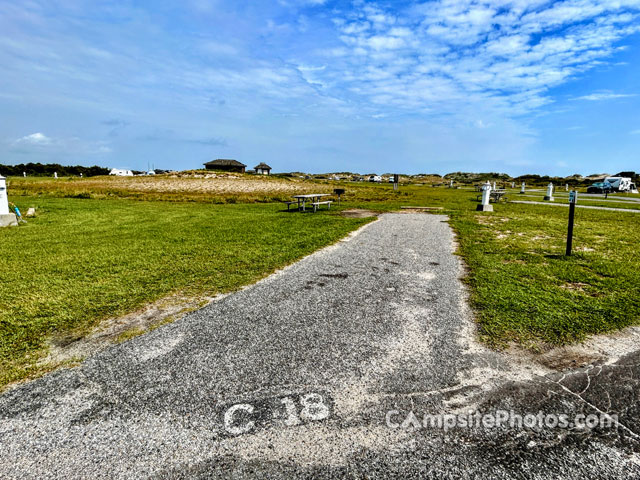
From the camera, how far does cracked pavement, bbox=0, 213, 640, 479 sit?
7.99ft

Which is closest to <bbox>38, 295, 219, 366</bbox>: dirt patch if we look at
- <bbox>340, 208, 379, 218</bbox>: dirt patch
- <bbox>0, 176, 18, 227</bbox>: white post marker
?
<bbox>340, 208, 379, 218</bbox>: dirt patch

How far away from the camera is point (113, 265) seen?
25.3 feet

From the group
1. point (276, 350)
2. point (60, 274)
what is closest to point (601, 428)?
point (276, 350)

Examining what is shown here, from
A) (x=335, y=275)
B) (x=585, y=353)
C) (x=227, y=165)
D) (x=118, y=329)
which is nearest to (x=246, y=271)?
(x=335, y=275)

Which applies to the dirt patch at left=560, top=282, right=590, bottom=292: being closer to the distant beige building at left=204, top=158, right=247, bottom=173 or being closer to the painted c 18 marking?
the painted c 18 marking

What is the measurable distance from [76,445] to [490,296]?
5.50 m

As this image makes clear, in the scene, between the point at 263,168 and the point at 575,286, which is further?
the point at 263,168

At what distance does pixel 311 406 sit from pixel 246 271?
4461 mm

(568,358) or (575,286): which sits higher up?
(575,286)

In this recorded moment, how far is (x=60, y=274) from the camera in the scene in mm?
7004

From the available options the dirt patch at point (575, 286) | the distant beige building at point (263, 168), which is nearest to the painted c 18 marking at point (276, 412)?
the dirt patch at point (575, 286)

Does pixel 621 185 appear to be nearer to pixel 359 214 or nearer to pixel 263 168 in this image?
pixel 359 214

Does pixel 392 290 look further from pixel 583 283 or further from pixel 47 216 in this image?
pixel 47 216

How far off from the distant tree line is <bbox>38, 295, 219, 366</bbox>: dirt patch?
91.8 metres
